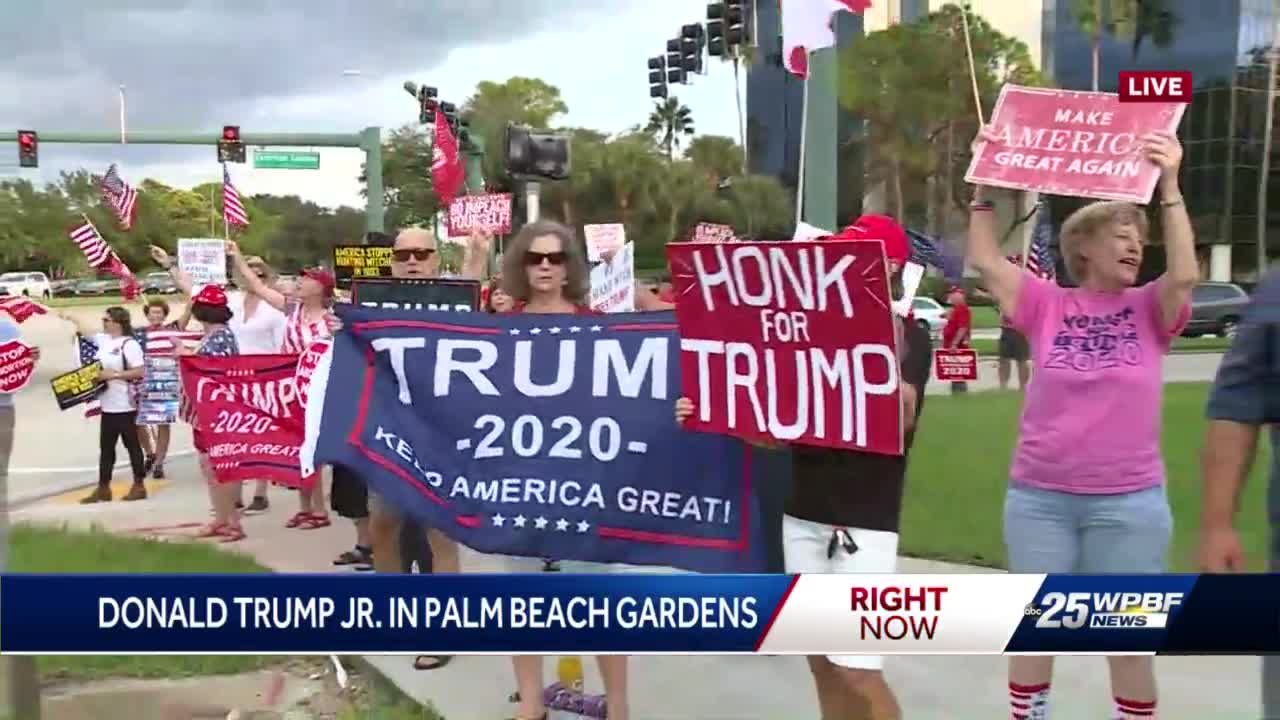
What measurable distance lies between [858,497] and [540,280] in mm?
1175

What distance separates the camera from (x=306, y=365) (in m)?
5.68

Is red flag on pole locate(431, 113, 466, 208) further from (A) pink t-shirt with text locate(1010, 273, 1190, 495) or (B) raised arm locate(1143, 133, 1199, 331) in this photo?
(B) raised arm locate(1143, 133, 1199, 331)

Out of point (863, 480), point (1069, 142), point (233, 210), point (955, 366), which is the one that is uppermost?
point (1069, 142)

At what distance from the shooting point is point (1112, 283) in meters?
3.08

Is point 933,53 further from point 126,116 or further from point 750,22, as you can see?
point 126,116

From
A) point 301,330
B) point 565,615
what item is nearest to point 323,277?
point 301,330

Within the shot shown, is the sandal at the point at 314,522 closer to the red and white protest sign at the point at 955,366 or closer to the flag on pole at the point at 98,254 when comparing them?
the flag on pole at the point at 98,254

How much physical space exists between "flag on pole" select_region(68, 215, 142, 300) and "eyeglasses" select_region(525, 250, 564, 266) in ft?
4.30

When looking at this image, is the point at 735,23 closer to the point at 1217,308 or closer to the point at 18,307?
the point at 1217,308

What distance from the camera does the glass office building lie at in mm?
3059

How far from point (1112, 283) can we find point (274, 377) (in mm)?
4317

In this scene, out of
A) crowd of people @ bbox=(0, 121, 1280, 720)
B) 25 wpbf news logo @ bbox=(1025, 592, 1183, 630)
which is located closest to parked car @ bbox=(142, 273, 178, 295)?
crowd of people @ bbox=(0, 121, 1280, 720)

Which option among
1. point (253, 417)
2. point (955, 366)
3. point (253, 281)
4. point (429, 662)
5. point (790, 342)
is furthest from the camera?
point (955, 366)

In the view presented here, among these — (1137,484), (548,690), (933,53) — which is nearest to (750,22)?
(933,53)
